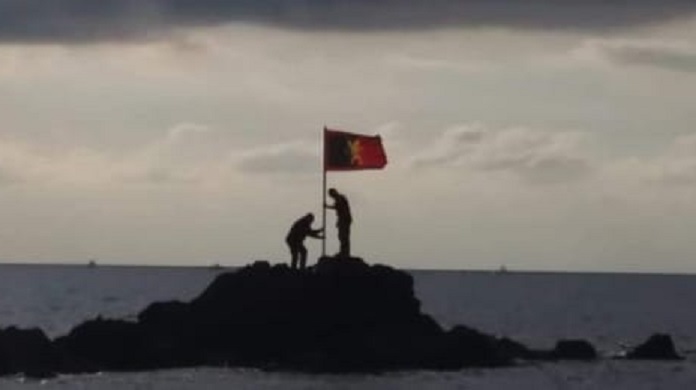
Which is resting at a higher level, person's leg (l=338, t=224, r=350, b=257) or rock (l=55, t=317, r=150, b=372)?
person's leg (l=338, t=224, r=350, b=257)

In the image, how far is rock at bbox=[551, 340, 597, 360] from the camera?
86.8m

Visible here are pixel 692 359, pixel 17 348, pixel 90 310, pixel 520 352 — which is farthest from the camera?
pixel 90 310

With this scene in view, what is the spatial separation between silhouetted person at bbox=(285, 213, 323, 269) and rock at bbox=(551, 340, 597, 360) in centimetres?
1745

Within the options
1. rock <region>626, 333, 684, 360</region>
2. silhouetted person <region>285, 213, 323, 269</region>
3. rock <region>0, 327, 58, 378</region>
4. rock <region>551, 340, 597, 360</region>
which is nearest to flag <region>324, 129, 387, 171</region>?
silhouetted person <region>285, 213, 323, 269</region>

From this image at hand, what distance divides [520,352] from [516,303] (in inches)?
4183

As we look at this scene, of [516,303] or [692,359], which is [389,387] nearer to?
[692,359]

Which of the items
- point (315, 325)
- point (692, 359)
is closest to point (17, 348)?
point (315, 325)

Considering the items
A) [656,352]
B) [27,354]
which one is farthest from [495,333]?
[27,354]

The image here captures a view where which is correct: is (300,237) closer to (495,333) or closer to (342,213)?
(342,213)

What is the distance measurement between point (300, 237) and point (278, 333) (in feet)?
11.6

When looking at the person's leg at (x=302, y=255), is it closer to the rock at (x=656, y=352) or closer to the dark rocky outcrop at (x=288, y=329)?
the dark rocky outcrop at (x=288, y=329)

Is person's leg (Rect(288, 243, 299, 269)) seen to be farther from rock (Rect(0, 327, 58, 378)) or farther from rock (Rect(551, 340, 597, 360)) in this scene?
rock (Rect(551, 340, 597, 360))

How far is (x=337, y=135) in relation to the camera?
70.4 metres

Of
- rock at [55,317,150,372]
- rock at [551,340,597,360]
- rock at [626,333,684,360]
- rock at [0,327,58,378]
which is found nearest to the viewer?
rock at [0,327,58,378]
